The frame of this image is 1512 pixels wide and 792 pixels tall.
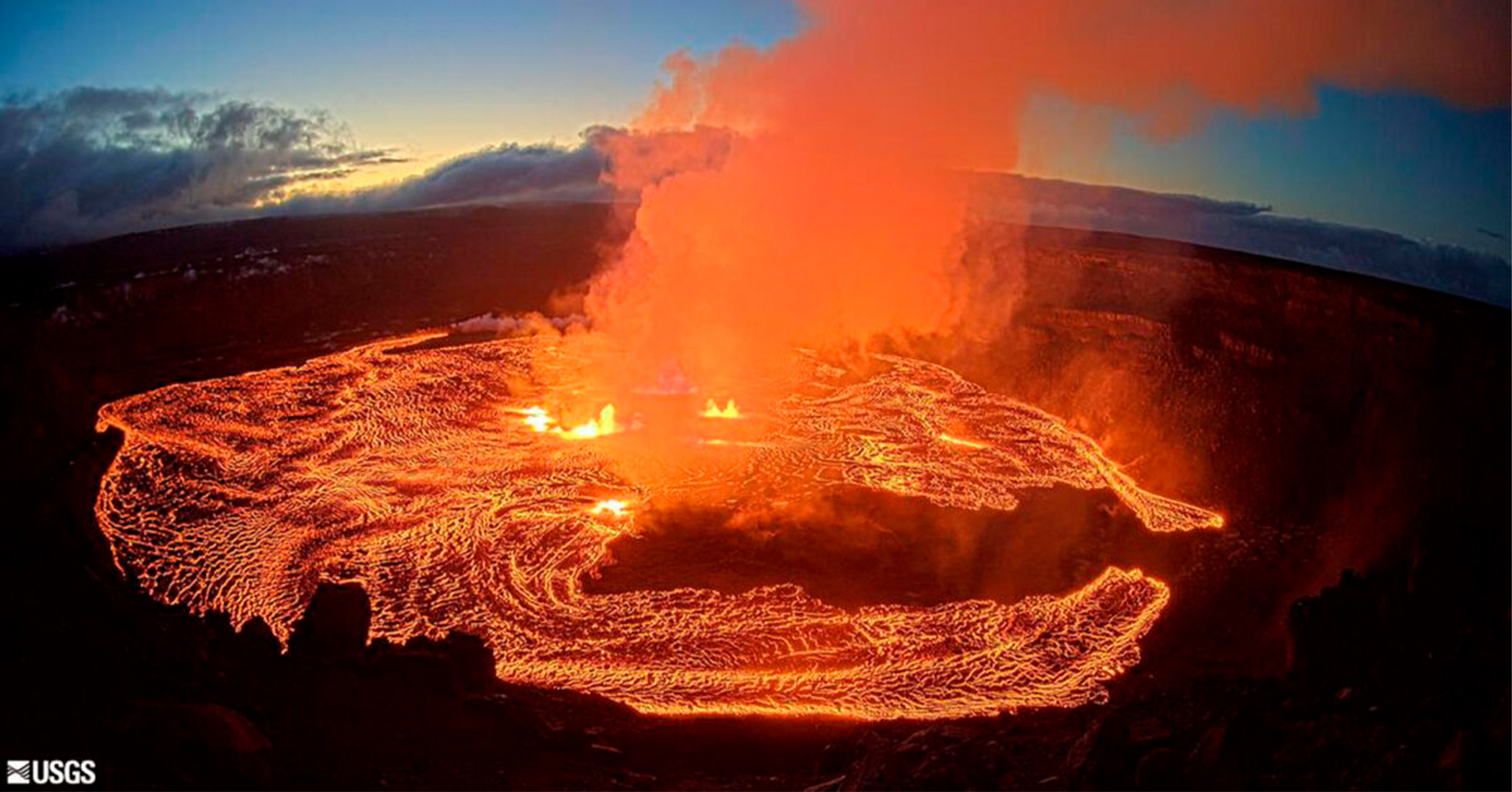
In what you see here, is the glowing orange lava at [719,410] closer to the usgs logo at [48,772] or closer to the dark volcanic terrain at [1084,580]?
the dark volcanic terrain at [1084,580]

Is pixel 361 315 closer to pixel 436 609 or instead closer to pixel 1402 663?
pixel 436 609

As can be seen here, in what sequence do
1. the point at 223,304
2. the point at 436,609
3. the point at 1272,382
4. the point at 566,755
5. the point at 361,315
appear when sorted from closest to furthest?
the point at 566,755 → the point at 436,609 → the point at 1272,382 → the point at 223,304 → the point at 361,315

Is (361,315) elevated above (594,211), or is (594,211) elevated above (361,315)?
(594,211)

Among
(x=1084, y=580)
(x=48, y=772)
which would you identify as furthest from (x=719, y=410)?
(x=48, y=772)

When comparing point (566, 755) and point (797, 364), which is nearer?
point (566, 755)

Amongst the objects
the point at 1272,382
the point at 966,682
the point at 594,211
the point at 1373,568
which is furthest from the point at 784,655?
the point at 594,211

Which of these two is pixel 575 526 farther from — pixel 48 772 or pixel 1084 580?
pixel 1084 580
